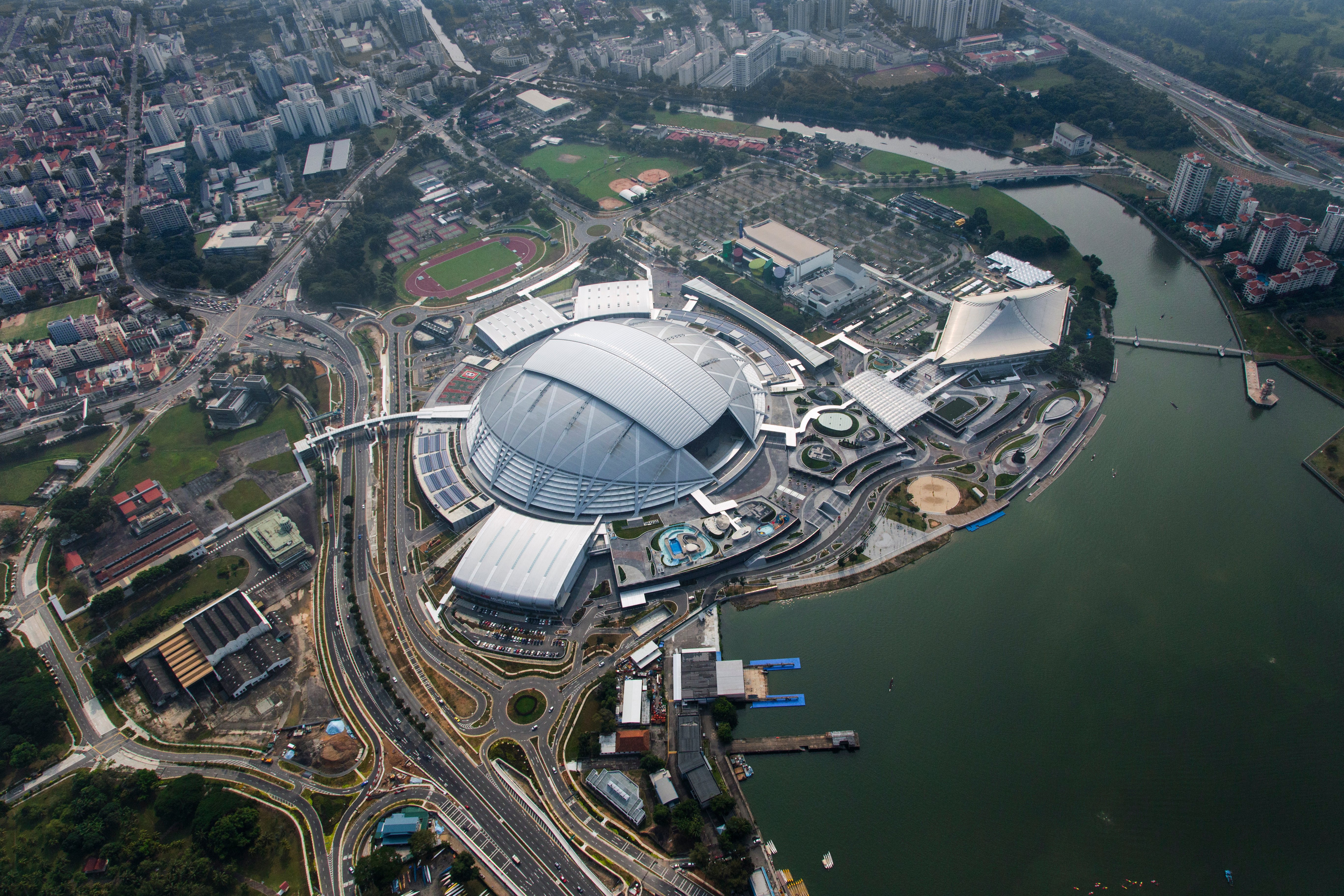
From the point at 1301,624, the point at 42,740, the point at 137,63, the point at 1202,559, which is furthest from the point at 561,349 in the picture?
the point at 137,63

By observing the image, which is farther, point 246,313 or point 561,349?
point 246,313

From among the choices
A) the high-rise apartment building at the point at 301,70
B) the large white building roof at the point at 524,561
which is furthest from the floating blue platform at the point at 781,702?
the high-rise apartment building at the point at 301,70

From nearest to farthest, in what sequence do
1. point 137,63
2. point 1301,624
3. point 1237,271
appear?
point 1301,624
point 1237,271
point 137,63

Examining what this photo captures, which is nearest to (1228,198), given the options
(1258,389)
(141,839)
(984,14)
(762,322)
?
(1258,389)

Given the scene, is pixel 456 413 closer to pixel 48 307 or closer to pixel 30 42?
pixel 48 307

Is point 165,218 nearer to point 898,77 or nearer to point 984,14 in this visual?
point 898,77
